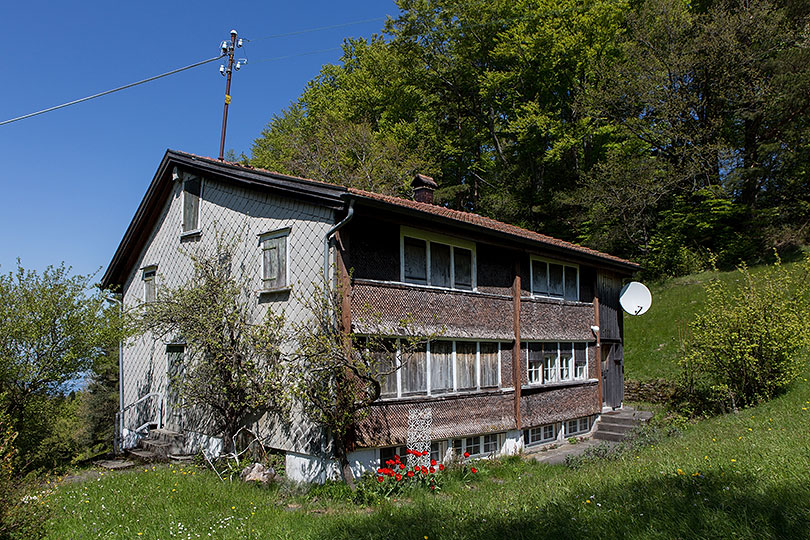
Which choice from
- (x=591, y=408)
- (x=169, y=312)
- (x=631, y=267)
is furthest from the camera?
(x=631, y=267)

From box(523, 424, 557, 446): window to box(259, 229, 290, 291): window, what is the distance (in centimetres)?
807

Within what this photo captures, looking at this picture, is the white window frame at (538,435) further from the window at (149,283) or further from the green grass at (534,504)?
the window at (149,283)

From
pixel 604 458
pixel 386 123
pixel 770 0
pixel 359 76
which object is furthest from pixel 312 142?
pixel 770 0

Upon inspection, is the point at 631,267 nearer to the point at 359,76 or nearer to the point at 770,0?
the point at 770,0

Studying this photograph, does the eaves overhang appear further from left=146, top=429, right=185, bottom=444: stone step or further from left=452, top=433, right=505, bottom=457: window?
left=452, top=433, right=505, bottom=457: window

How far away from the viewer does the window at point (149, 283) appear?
1659 cm

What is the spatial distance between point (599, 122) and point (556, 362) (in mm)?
22383

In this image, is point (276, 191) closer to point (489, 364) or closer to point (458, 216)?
point (458, 216)

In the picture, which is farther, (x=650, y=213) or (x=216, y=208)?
(x=650, y=213)

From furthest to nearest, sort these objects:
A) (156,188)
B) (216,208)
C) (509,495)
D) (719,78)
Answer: (719,78)
(156,188)
(216,208)
(509,495)

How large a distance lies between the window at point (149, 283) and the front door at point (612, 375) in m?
14.6

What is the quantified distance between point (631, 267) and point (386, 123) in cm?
2064

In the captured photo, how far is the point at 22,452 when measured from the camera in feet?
41.1

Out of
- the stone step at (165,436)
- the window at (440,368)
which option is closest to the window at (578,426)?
the window at (440,368)
